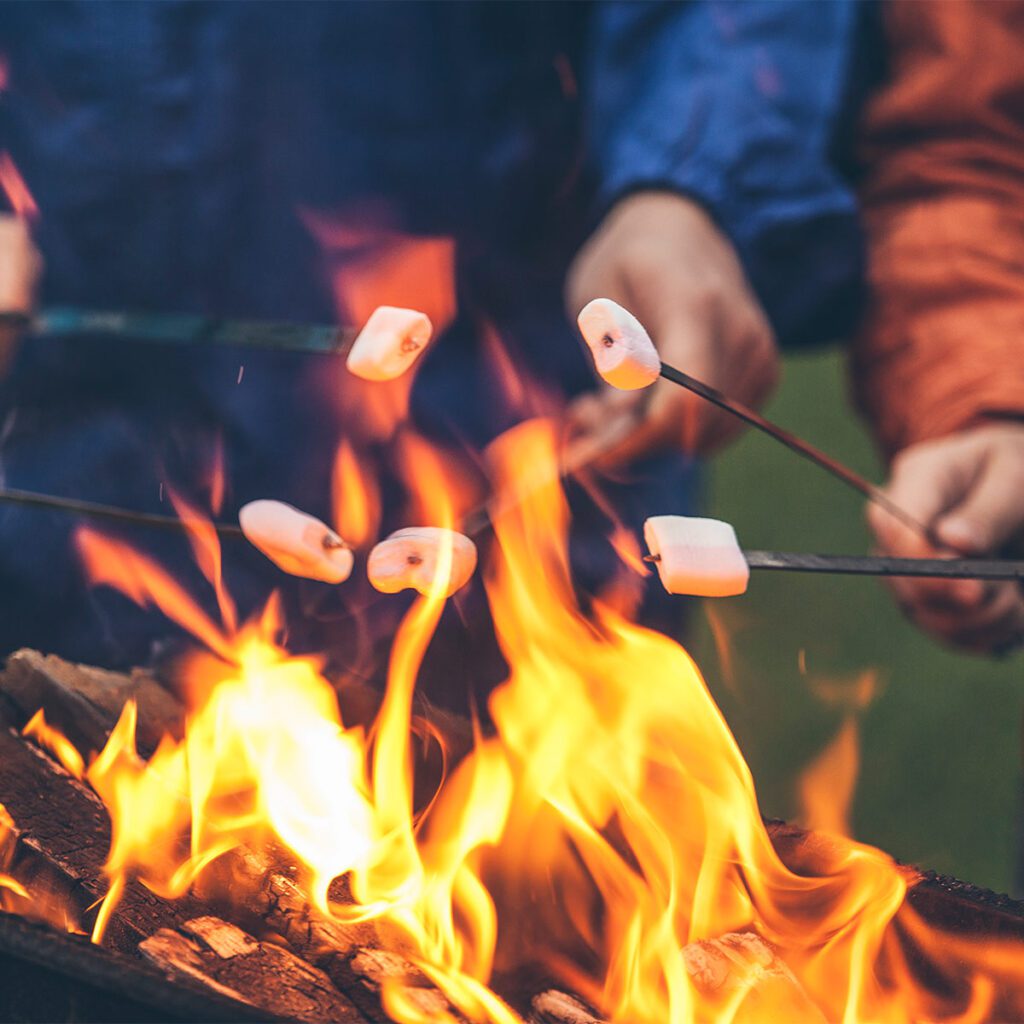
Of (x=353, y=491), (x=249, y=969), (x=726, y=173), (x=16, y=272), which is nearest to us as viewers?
(x=249, y=969)

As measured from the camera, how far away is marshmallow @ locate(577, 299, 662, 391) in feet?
2.53

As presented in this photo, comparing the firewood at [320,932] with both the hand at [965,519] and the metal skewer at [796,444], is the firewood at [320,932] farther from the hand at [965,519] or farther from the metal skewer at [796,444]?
the hand at [965,519]

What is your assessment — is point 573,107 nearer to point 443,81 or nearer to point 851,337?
point 443,81

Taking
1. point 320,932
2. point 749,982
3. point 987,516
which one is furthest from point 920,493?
point 320,932

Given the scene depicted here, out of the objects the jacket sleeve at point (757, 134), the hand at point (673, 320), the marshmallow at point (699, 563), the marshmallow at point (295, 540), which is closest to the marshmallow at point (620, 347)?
the marshmallow at point (699, 563)

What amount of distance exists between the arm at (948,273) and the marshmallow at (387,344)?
0.62 meters

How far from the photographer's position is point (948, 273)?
4.82ft

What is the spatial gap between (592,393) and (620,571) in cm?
25

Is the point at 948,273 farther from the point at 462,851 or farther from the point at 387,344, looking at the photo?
the point at 462,851

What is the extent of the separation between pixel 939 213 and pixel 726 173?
0.33 meters

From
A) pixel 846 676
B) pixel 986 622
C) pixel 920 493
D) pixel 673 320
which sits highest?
pixel 673 320

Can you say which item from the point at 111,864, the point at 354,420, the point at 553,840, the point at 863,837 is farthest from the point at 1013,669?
the point at 111,864

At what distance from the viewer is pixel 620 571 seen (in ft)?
4.71

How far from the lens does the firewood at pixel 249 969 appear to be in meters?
0.71
